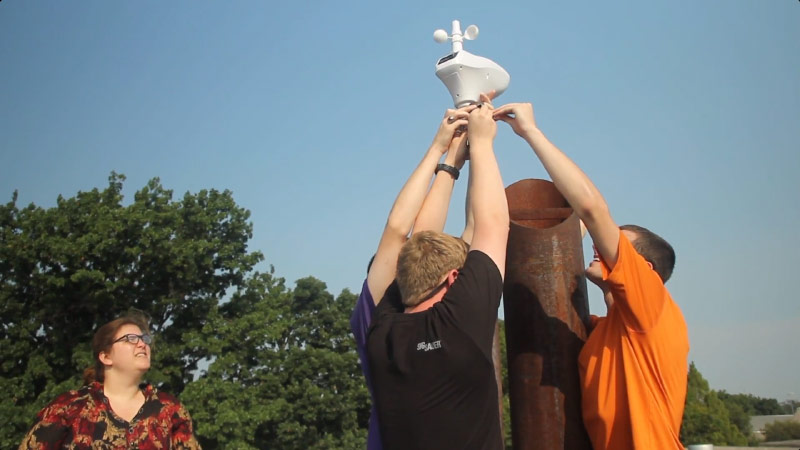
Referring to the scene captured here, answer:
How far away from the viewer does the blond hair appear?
2.98 m

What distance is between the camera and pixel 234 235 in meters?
31.1

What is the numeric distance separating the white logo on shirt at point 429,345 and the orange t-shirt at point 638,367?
0.82 m

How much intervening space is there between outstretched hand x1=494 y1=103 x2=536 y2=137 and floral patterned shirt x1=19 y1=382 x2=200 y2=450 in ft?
8.47

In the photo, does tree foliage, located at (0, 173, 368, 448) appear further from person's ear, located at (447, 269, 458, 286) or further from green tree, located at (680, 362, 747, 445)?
person's ear, located at (447, 269, 458, 286)

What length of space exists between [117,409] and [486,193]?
8.41 feet

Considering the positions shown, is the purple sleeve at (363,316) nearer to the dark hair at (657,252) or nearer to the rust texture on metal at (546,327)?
the rust texture on metal at (546,327)

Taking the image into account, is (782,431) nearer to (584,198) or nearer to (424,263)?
(584,198)

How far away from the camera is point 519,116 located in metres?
3.57

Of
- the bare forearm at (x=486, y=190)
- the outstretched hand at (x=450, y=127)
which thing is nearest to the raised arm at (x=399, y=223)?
the outstretched hand at (x=450, y=127)

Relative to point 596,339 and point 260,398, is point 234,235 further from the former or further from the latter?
point 596,339

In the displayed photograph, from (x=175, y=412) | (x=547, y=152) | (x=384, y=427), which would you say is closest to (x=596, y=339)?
(x=547, y=152)

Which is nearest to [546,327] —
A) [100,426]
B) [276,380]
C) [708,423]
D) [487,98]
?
[487,98]

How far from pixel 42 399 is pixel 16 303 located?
353cm

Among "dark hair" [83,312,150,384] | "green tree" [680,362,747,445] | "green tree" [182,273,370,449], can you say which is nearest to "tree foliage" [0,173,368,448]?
"green tree" [182,273,370,449]
